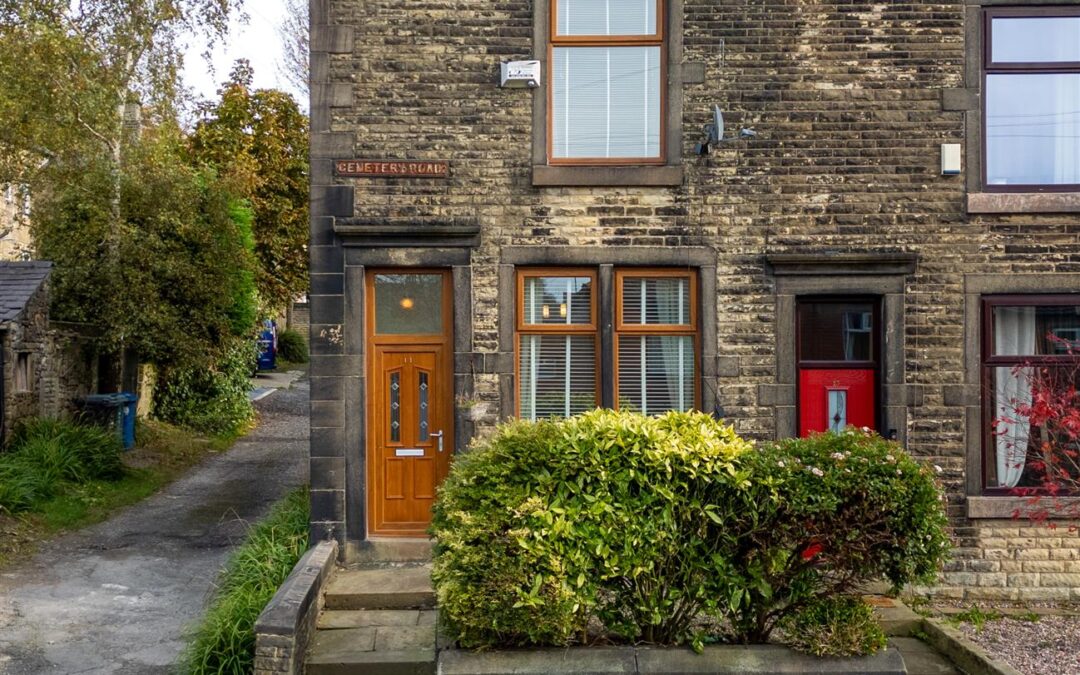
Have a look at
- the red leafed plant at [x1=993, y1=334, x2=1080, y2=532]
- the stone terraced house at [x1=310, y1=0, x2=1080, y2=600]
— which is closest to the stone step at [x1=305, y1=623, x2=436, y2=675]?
the stone terraced house at [x1=310, y1=0, x2=1080, y2=600]

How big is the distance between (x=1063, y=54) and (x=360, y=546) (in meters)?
8.31

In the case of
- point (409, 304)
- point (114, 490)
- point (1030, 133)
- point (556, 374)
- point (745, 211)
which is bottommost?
point (114, 490)

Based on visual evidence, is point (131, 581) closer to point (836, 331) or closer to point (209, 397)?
point (836, 331)

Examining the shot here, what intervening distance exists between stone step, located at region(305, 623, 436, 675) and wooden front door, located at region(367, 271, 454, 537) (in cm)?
170

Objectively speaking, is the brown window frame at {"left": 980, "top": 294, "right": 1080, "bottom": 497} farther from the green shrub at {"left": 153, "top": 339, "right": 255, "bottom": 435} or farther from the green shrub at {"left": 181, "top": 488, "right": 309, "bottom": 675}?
the green shrub at {"left": 153, "top": 339, "right": 255, "bottom": 435}

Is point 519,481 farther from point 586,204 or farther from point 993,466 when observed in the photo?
point 993,466

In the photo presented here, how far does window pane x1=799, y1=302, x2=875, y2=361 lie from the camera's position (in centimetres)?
930

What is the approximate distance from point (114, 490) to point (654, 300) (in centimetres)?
913

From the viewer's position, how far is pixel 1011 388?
9250mm

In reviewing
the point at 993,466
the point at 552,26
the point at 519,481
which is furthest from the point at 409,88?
the point at 993,466

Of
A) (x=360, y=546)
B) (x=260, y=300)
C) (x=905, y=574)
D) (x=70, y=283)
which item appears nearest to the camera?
(x=905, y=574)

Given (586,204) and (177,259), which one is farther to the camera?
(177,259)

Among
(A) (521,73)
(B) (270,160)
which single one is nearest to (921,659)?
(A) (521,73)

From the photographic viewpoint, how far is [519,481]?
5980 mm
